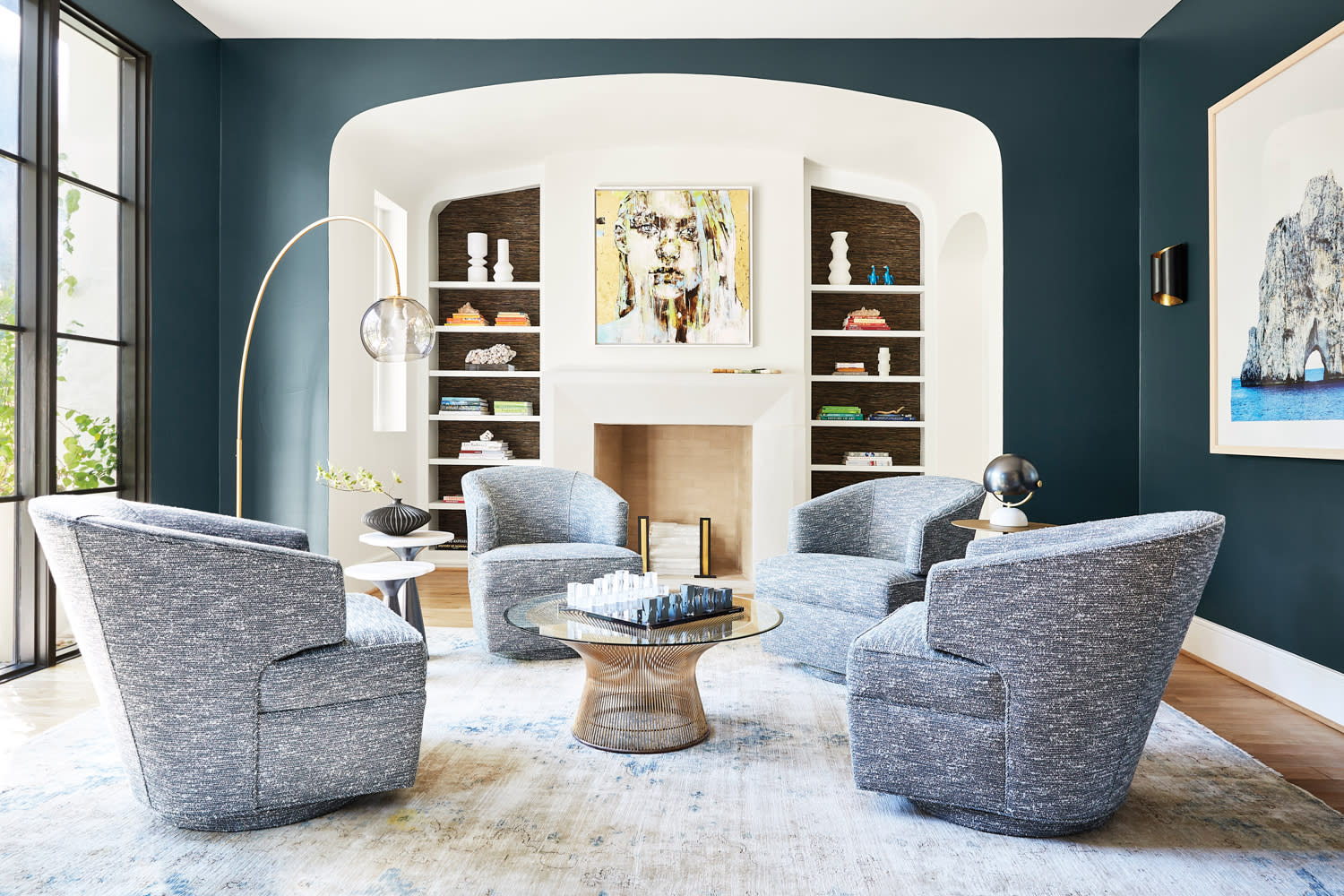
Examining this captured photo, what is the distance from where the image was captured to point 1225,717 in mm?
3143

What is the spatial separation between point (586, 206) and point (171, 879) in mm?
4613

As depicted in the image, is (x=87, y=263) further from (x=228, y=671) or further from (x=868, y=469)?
(x=868, y=469)

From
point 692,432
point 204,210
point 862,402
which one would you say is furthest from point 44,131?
point 862,402

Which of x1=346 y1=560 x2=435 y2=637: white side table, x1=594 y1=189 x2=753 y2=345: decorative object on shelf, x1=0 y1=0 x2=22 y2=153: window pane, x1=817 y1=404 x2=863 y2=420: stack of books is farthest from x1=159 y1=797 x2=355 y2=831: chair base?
x1=817 y1=404 x2=863 y2=420: stack of books

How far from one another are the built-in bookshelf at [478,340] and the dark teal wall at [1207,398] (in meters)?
3.86

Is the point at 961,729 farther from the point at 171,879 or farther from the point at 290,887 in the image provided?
the point at 171,879

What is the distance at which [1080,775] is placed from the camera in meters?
2.05

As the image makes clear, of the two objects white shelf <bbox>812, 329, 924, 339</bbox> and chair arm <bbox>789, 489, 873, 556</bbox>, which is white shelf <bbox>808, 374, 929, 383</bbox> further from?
chair arm <bbox>789, 489, 873, 556</bbox>

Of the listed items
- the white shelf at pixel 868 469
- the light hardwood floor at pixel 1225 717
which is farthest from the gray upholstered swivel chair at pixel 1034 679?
the white shelf at pixel 868 469

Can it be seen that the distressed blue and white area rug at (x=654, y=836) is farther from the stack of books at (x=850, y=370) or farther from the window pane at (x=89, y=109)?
the stack of books at (x=850, y=370)

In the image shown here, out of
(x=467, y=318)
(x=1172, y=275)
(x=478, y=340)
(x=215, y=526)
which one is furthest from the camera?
Answer: (x=478, y=340)

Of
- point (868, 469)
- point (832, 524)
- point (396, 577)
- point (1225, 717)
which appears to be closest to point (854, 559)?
point (832, 524)

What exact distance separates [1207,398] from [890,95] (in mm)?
2219

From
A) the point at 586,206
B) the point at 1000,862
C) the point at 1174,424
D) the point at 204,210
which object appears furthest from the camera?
the point at 586,206
